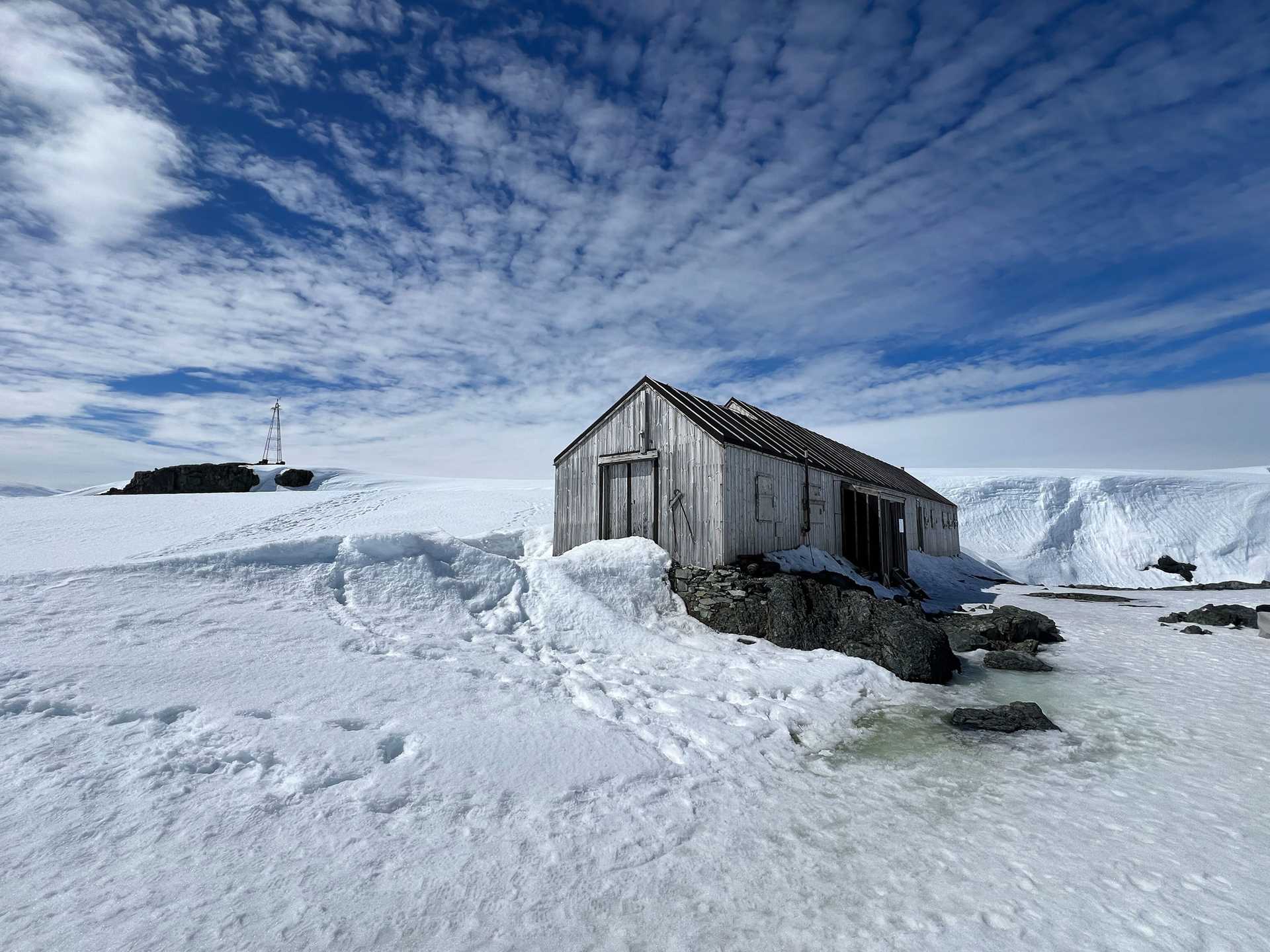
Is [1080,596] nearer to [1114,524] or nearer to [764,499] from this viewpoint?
[764,499]

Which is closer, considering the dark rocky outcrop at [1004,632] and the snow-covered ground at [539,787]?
the snow-covered ground at [539,787]

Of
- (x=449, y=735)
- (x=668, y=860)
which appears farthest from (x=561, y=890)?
(x=449, y=735)

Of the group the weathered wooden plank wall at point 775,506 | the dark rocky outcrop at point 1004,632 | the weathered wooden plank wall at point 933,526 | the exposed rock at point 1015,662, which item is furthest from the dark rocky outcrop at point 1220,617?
the weathered wooden plank wall at point 933,526

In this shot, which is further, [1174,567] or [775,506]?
[1174,567]

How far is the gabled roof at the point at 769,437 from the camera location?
1542cm

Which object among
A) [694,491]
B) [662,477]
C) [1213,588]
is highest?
[662,477]

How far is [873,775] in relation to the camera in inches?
244

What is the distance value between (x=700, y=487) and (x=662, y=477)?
1266mm

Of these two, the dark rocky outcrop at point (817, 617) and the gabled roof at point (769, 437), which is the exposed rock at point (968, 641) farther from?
the gabled roof at point (769, 437)

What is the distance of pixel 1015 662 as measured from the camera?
1120cm

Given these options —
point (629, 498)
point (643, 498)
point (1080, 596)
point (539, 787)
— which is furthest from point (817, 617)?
point (1080, 596)

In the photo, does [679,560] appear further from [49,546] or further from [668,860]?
[49,546]

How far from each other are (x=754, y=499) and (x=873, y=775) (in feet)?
31.4

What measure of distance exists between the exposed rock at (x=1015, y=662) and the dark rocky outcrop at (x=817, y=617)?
0.85 meters
